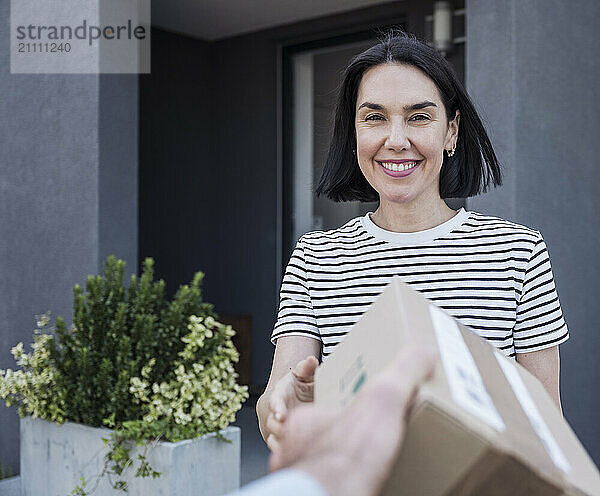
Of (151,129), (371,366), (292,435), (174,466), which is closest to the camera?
(292,435)

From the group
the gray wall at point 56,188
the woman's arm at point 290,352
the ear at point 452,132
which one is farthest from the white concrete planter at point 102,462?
the ear at point 452,132

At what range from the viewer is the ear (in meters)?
1.61

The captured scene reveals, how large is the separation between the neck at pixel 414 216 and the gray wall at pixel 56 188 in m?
2.56

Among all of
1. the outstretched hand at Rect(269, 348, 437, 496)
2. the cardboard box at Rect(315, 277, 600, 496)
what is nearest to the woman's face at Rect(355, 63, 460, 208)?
the cardboard box at Rect(315, 277, 600, 496)

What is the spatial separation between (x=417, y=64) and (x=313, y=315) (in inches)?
21.2

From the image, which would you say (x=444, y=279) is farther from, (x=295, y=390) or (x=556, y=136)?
(x=556, y=136)

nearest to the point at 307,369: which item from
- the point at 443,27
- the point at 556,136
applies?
the point at 556,136

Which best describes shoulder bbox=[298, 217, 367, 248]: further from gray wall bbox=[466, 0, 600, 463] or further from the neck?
gray wall bbox=[466, 0, 600, 463]

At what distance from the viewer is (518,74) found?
3324 millimetres

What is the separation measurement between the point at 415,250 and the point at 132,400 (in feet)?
6.30

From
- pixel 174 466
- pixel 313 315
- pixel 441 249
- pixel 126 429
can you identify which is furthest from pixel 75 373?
pixel 441 249

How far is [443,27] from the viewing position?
15.1ft

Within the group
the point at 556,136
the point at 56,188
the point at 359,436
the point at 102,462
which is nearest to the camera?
the point at 359,436

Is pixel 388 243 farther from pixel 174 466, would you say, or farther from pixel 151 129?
pixel 151 129
